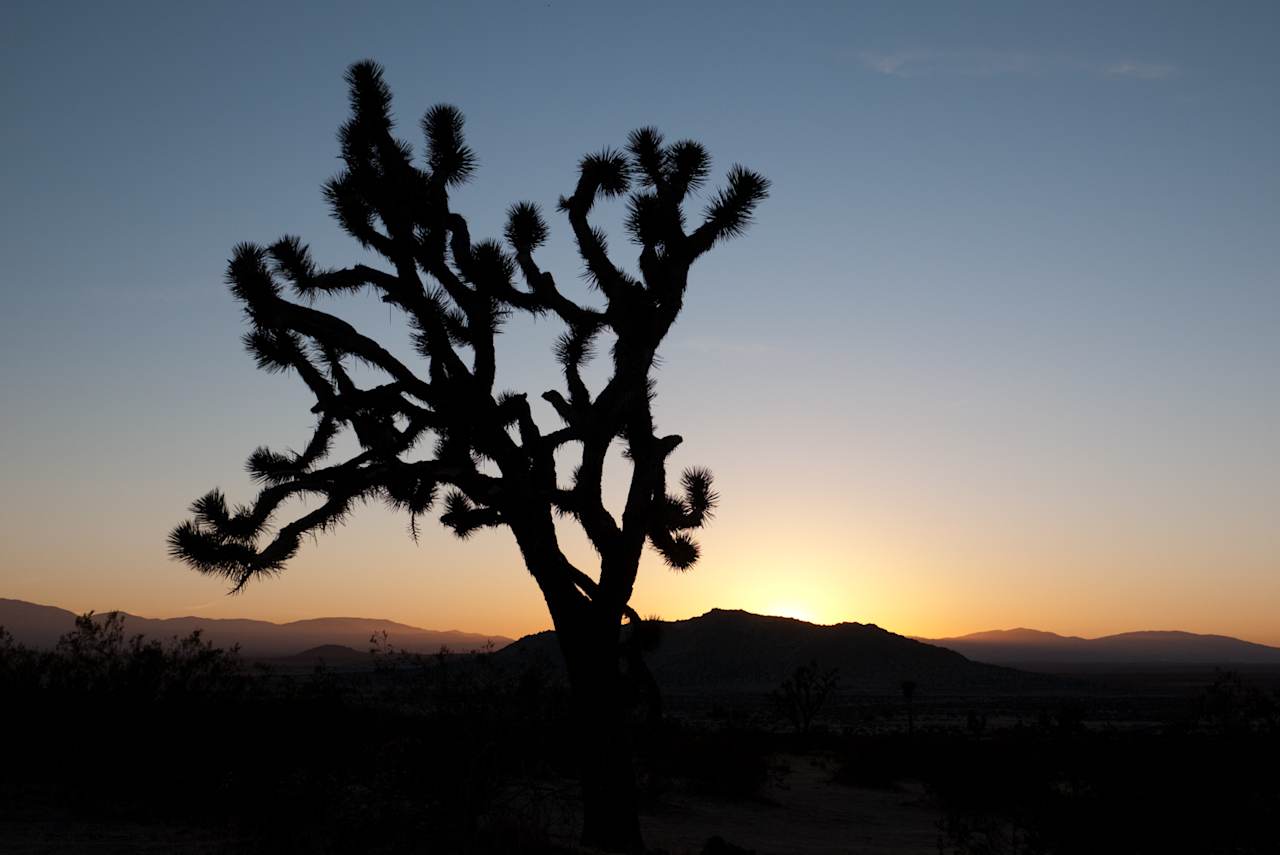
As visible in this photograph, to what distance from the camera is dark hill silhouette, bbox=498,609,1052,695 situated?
7794 cm

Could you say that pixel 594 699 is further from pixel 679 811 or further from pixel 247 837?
pixel 679 811

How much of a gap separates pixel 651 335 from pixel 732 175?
2.16 m

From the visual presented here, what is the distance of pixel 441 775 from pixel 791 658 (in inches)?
3069

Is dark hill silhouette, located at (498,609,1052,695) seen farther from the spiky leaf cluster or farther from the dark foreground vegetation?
the spiky leaf cluster

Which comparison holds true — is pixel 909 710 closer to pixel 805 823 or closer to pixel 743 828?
pixel 805 823

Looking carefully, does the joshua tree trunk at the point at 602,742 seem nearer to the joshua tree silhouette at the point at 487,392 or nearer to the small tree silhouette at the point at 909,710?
the joshua tree silhouette at the point at 487,392

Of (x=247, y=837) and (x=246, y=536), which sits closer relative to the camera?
(x=247, y=837)

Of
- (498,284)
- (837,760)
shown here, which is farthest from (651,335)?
(837,760)

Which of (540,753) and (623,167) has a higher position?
(623,167)

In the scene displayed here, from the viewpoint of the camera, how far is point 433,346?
10094 mm

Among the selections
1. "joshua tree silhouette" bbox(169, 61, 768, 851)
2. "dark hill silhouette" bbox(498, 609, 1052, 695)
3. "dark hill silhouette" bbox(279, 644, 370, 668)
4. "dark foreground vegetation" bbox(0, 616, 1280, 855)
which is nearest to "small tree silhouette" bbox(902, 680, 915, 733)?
"dark foreground vegetation" bbox(0, 616, 1280, 855)

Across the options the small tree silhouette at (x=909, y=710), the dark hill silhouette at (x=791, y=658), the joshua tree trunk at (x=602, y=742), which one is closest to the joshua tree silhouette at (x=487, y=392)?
the joshua tree trunk at (x=602, y=742)

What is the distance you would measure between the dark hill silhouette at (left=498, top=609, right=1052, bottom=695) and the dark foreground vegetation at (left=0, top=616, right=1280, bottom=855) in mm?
59326

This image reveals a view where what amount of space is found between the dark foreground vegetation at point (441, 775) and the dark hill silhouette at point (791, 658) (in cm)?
5933
